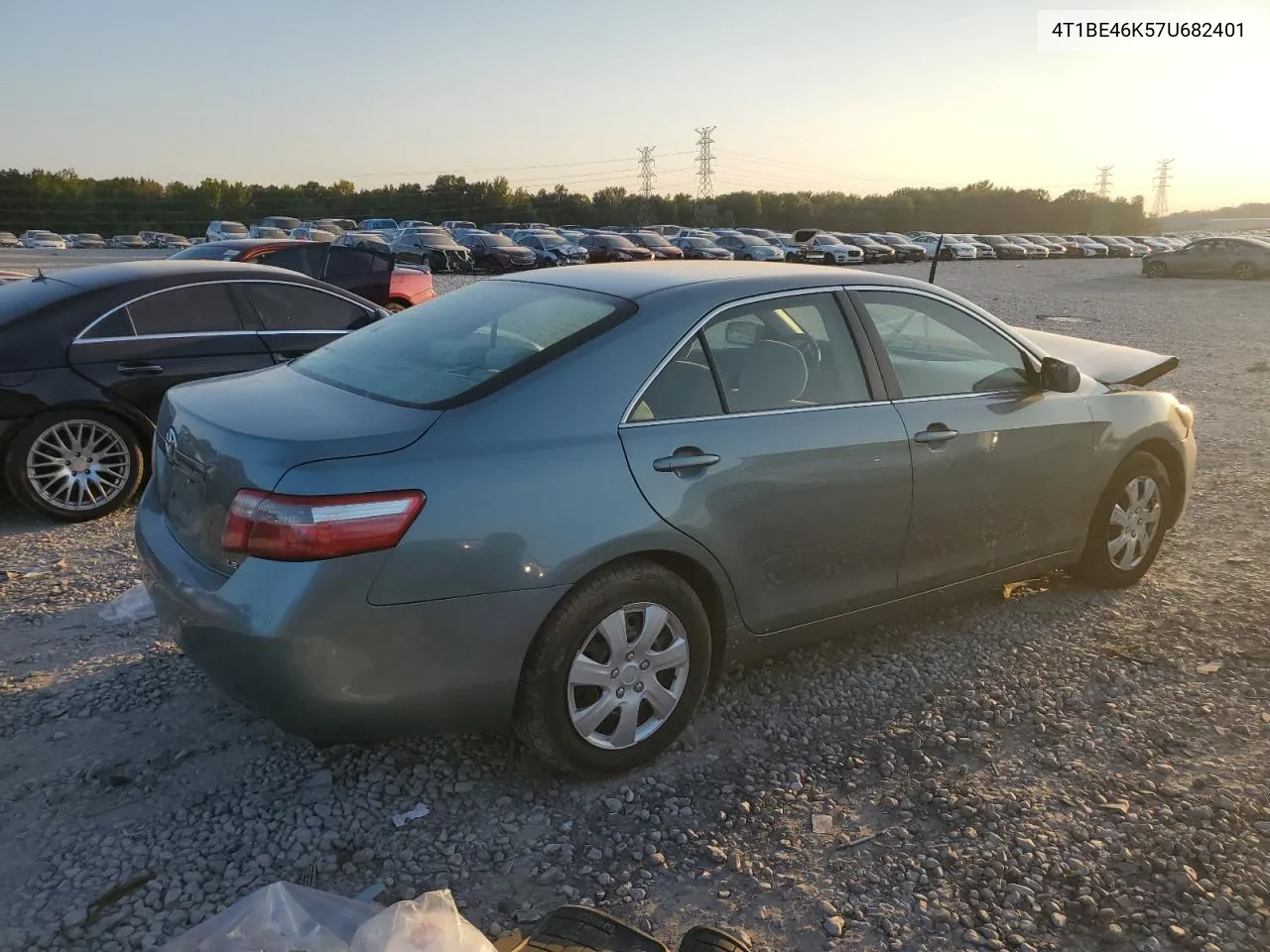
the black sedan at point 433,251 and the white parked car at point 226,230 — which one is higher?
the white parked car at point 226,230

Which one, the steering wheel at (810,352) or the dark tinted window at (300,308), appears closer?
the steering wheel at (810,352)

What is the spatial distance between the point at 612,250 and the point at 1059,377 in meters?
33.5

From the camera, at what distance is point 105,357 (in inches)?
225

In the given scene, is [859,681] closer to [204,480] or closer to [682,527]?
[682,527]

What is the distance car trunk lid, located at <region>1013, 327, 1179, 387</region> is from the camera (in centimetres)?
557

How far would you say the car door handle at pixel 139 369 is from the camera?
5750 mm

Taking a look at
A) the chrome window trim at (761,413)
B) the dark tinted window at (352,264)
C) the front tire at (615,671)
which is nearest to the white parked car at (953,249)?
the dark tinted window at (352,264)

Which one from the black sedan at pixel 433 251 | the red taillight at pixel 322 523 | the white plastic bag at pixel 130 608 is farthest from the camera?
the black sedan at pixel 433 251

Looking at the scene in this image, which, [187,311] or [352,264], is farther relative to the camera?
[352,264]

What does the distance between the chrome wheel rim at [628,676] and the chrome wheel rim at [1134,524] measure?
8.62ft

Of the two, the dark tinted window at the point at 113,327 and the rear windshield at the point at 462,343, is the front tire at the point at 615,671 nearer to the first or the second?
the rear windshield at the point at 462,343

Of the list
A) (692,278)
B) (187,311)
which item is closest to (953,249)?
(187,311)

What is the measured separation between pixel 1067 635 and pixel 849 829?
1.94 meters

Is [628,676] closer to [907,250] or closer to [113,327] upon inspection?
[113,327]
